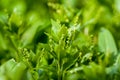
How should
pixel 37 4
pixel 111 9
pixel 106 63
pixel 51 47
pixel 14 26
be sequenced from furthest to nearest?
pixel 37 4
pixel 111 9
pixel 14 26
pixel 51 47
pixel 106 63

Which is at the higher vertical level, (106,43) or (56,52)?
(106,43)

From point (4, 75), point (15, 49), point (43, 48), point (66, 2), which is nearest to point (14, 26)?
point (15, 49)

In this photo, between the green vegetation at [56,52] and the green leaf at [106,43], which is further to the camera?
the green leaf at [106,43]

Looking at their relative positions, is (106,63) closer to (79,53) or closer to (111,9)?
(79,53)

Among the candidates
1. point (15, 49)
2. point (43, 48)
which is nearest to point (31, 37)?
point (15, 49)

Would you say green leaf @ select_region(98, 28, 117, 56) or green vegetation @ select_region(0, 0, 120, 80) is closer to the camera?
green vegetation @ select_region(0, 0, 120, 80)

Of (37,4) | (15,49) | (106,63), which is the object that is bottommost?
(106,63)

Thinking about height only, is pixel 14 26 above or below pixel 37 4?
below

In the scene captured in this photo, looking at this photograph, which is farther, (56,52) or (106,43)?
(106,43)

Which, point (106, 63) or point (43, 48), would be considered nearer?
point (106, 63)

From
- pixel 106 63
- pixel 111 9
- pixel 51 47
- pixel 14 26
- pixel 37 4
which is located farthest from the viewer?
pixel 37 4
